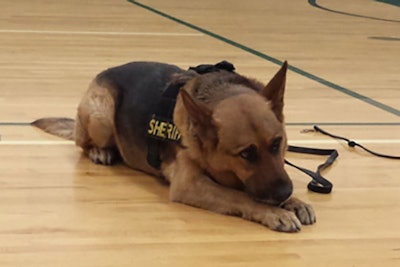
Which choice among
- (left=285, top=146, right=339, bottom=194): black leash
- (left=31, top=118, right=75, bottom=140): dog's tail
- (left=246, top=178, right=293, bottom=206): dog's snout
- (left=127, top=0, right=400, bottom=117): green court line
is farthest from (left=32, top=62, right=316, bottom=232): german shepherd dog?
(left=127, top=0, right=400, bottom=117): green court line

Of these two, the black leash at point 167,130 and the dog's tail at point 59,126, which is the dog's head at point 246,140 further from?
the dog's tail at point 59,126

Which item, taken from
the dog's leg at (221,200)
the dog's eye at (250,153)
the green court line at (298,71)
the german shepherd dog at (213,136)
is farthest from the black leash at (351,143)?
the dog's eye at (250,153)

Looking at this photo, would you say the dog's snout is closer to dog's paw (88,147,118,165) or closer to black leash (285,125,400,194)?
black leash (285,125,400,194)

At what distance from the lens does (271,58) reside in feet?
22.5

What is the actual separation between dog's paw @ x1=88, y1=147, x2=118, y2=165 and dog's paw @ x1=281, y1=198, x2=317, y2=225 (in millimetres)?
952

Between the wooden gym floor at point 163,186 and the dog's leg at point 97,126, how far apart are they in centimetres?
7

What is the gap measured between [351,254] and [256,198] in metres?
0.40

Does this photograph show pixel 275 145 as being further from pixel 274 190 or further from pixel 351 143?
pixel 351 143

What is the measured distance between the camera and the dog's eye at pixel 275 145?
2.94 metres

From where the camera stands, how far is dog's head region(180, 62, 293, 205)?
2.90m

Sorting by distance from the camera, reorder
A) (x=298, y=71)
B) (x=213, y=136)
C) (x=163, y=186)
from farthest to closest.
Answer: (x=298, y=71), (x=163, y=186), (x=213, y=136)

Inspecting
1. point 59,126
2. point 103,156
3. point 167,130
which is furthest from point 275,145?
point 59,126

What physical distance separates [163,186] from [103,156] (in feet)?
1.28

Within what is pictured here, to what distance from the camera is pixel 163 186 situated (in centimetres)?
344
